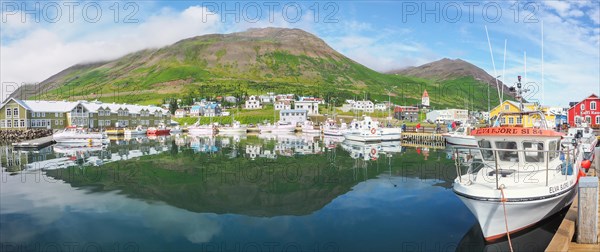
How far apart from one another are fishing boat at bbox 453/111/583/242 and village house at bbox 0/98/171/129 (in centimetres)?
10479

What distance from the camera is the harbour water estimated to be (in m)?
13.9

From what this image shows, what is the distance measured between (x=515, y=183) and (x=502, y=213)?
1572 mm

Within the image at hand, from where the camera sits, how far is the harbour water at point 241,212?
13859 mm

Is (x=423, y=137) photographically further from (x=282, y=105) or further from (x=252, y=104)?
(x=252, y=104)

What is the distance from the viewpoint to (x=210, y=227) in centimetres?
1570

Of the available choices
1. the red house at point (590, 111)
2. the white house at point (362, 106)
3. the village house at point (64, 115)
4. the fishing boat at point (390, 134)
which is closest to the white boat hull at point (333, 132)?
the fishing boat at point (390, 134)

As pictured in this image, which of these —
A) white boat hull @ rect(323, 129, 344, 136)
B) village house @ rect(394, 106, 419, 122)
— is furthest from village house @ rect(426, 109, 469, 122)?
white boat hull @ rect(323, 129, 344, 136)

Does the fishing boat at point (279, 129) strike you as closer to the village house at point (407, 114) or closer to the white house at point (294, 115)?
the white house at point (294, 115)

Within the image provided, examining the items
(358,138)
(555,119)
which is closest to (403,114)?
(555,119)

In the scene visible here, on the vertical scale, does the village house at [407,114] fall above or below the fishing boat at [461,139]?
above

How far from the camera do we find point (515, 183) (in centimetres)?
1380

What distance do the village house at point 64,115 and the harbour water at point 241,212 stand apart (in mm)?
74915

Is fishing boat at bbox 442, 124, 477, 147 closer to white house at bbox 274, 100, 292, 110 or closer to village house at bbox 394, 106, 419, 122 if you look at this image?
village house at bbox 394, 106, 419, 122

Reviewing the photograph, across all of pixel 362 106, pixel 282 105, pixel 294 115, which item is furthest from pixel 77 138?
pixel 362 106
